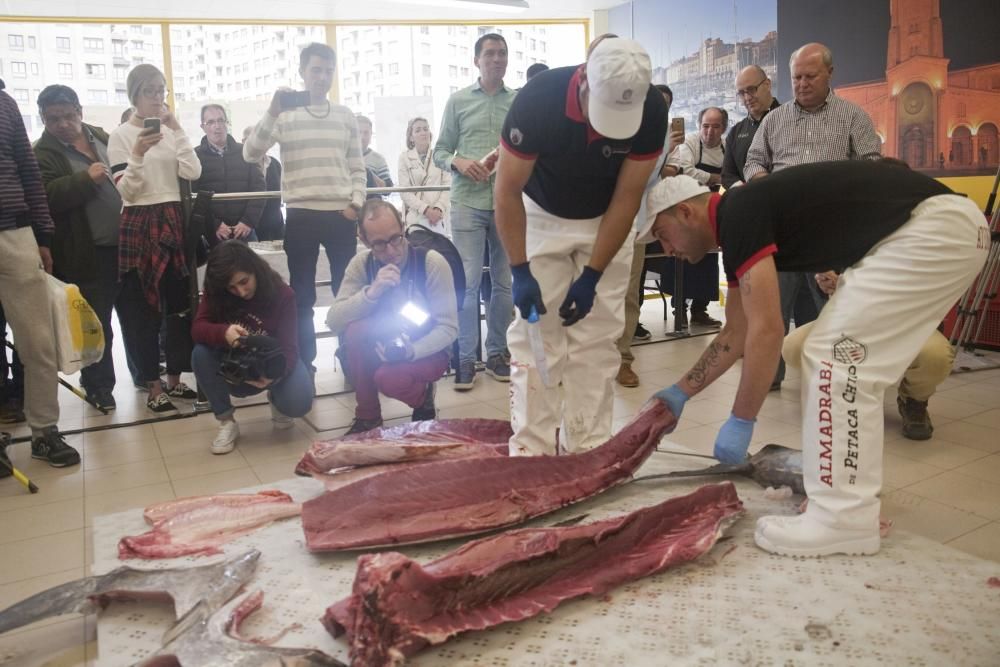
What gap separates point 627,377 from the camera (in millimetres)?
→ 5008

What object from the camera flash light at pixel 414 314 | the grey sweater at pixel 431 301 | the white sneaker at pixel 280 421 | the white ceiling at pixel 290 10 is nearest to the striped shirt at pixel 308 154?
the grey sweater at pixel 431 301

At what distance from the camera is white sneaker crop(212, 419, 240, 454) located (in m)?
3.85

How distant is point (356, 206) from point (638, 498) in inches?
107

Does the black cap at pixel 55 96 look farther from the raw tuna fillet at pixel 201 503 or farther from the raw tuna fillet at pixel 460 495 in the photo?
the raw tuna fillet at pixel 460 495

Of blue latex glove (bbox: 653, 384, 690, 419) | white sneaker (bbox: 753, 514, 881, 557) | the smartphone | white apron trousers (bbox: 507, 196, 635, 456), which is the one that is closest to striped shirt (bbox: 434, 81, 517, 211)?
the smartphone

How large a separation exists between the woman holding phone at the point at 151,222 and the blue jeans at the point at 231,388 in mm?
853

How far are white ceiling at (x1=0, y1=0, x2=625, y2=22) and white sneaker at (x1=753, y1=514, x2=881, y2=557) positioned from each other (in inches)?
373

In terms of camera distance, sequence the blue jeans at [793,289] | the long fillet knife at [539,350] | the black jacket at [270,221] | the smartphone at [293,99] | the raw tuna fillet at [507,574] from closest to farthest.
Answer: the raw tuna fillet at [507,574]
the long fillet knife at [539,350]
the blue jeans at [793,289]
the smartphone at [293,99]
the black jacket at [270,221]

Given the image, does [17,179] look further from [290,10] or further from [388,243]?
[290,10]

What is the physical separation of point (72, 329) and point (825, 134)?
404cm

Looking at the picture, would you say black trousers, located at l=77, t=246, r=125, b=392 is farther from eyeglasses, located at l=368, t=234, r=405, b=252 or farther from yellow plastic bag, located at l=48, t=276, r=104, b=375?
eyeglasses, located at l=368, t=234, r=405, b=252

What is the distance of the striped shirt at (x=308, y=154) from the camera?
15.1 ft

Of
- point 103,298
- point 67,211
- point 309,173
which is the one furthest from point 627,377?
point 67,211

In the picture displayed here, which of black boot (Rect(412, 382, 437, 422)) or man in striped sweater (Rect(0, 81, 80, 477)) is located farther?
black boot (Rect(412, 382, 437, 422))
